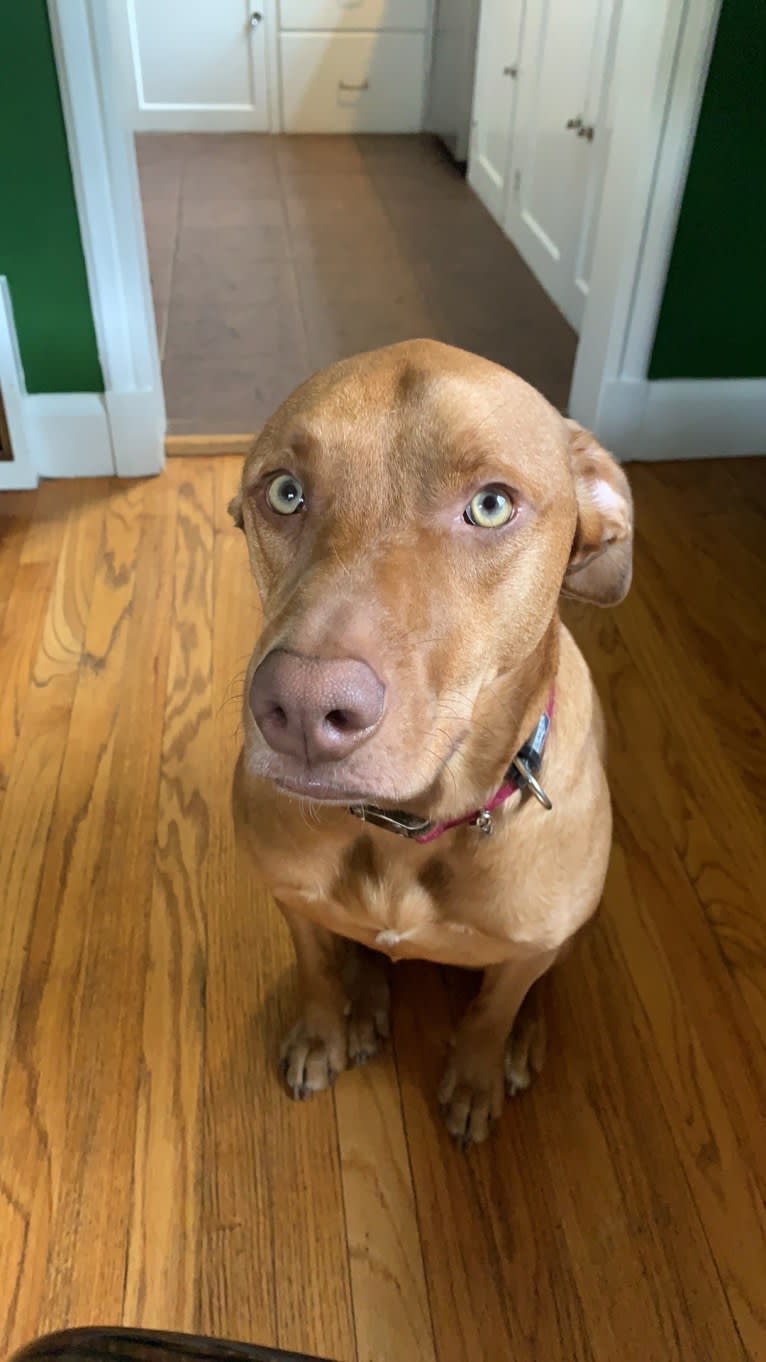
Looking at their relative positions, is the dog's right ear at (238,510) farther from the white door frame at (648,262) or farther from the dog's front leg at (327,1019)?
the white door frame at (648,262)

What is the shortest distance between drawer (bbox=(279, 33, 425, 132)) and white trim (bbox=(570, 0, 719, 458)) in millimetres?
2902

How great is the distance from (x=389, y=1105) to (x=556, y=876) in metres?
0.47

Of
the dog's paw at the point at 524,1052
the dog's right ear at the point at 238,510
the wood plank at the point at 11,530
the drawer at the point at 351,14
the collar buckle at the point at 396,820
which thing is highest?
the dog's right ear at the point at 238,510

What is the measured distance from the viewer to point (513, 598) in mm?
954

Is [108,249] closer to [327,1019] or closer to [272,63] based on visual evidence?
[327,1019]

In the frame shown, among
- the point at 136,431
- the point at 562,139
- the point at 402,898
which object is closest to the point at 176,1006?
the point at 402,898

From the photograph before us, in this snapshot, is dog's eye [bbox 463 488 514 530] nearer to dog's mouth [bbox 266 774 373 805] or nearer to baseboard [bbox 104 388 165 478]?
dog's mouth [bbox 266 774 373 805]

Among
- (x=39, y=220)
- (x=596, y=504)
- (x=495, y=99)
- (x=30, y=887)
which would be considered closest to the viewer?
(x=596, y=504)

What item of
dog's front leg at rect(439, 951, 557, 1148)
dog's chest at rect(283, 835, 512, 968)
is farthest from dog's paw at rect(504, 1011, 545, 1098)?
dog's chest at rect(283, 835, 512, 968)

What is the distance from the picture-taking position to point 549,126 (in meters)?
3.48

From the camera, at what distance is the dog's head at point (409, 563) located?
80cm

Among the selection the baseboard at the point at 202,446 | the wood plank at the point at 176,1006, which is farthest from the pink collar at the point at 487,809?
the baseboard at the point at 202,446

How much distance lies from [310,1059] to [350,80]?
4.96 metres

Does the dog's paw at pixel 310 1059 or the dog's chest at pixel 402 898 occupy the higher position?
the dog's chest at pixel 402 898
